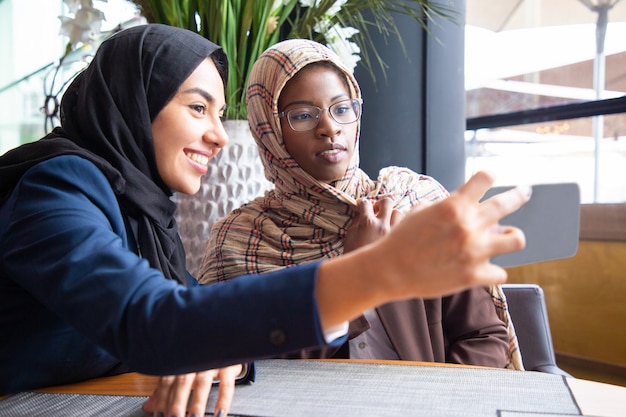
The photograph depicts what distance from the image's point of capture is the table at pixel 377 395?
2.67 ft

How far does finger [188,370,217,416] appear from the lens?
82 cm

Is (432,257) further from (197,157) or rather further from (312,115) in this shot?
(312,115)

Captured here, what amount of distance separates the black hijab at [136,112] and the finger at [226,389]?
0.88ft

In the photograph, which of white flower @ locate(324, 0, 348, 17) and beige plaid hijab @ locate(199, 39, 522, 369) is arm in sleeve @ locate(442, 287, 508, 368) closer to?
beige plaid hijab @ locate(199, 39, 522, 369)

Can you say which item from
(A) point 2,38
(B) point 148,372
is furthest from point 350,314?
(A) point 2,38

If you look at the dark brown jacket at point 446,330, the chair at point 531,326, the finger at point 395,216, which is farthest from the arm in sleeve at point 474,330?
the finger at point 395,216

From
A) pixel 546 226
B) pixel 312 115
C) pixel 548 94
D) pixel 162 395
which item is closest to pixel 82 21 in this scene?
pixel 312 115

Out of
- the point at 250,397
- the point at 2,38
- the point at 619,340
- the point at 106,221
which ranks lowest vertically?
the point at 619,340

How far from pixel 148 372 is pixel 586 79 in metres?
2.35

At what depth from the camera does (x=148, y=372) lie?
2.12ft

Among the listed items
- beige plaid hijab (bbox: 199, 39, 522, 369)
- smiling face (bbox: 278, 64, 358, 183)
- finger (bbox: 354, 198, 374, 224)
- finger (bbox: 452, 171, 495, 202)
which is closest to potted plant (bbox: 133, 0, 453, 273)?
beige plaid hijab (bbox: 199, 39, 522, 369)

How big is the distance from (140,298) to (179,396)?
0.75 ft

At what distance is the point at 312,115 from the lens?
1.61m

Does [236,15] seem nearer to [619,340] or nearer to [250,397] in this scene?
[250,397]
